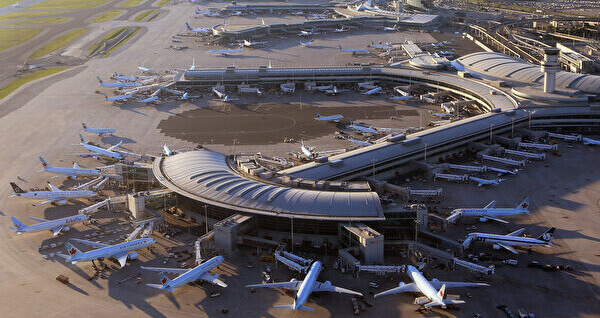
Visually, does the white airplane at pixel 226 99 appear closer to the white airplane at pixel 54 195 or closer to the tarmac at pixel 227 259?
the tarmac at pixel 227 259

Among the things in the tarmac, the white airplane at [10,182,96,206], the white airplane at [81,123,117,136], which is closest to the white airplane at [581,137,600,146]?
the tarmac

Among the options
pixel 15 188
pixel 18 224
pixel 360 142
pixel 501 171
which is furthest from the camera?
pixel 360 142

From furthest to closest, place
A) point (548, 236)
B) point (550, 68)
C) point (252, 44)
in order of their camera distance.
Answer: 1. point (252, 44)
2. point (550, 68)
3. point (548, 236)

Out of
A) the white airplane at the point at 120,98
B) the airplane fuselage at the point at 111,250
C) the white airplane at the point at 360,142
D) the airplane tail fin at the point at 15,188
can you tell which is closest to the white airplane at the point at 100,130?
the white airplane at the point at 120,98

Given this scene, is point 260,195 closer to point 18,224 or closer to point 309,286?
point 309,286

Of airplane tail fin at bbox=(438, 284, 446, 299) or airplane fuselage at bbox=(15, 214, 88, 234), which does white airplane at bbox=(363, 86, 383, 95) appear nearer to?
airplane fuselage at bbox=(15, 214, 88, 234)

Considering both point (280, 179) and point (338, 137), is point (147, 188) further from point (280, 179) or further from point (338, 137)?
point (338, 137)

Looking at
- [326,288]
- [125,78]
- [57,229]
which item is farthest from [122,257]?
[125,78]
